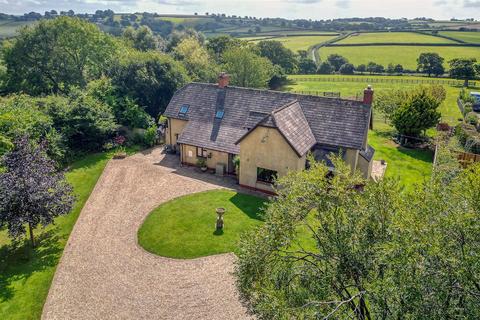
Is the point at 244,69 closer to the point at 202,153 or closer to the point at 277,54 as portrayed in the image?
the point at 202,153

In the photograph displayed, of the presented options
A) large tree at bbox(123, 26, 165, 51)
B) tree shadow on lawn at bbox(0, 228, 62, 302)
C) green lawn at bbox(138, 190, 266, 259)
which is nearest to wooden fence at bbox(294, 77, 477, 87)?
large tree at bbox(123, 26, 165, 51)

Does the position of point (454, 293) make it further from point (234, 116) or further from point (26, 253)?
point (234, 116)

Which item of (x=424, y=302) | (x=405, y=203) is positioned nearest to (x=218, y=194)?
(x=405, y=203)

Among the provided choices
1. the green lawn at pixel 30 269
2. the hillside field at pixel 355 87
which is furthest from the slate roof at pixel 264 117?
the hillside field at pixel 355 87

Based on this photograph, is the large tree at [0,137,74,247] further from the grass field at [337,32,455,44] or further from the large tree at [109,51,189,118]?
the grass field at [337,32,455,44]

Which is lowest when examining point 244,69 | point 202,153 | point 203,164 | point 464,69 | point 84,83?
point 203,164

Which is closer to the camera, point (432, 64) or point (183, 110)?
point (183, 110)

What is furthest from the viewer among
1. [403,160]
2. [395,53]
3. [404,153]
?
[395,53]

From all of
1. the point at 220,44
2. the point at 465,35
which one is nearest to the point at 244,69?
the point at 220,44
